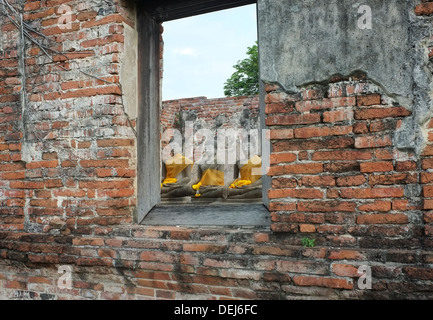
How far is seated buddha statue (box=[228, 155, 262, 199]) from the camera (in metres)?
5.80

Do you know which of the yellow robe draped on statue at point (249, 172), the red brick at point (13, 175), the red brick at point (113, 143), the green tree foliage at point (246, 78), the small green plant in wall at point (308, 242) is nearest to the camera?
the small green plant in wall at point (308, 242)

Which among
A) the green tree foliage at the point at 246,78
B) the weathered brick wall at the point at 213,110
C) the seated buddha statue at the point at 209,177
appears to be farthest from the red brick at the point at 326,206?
the green tree foliage at the point at 246,78

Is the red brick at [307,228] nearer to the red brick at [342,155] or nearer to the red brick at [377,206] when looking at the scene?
the red brick at [377,206]

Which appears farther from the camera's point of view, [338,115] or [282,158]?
[282,158]

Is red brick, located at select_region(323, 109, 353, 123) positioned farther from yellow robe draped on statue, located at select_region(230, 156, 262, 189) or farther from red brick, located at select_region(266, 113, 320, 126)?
yellow robe draped on statue, located at select_region(230, 156, 262, 189)

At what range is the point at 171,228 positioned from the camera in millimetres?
3031

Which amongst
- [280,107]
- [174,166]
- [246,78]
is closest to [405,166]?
[280,107]

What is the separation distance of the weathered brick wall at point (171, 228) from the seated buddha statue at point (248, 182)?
289 cm

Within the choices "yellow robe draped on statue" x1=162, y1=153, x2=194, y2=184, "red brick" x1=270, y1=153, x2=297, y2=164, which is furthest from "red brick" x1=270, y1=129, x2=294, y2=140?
"yellow robe draped on statue" x1=162, y1=153, x2=194, y2=184

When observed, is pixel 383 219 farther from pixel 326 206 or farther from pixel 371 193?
pixel 326 206

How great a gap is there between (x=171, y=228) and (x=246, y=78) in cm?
1943

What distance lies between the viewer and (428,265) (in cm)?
219

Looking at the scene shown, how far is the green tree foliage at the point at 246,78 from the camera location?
2127 cm

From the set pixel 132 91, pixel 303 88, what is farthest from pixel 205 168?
pixel 303 88
